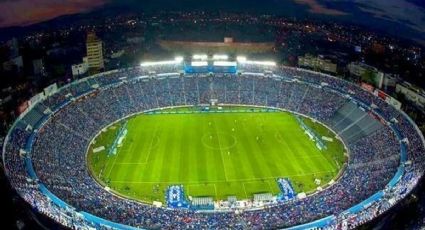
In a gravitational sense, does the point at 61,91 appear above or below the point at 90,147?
above

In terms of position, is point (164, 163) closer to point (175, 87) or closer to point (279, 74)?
point (175, 87)

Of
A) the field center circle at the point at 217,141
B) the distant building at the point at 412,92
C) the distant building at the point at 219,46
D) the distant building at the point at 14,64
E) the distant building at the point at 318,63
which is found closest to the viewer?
the field center circle at the point at 217,141

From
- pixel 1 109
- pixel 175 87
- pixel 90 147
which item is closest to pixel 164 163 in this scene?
pixel 90 147

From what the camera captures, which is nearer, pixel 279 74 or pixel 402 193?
pixel 402 193

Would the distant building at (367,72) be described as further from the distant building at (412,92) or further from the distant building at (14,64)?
the distant building at (14,64)

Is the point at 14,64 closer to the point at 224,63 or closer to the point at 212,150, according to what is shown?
the point at 224,63

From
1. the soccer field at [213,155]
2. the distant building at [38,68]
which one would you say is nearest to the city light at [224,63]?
the soccer field at [213,155]
